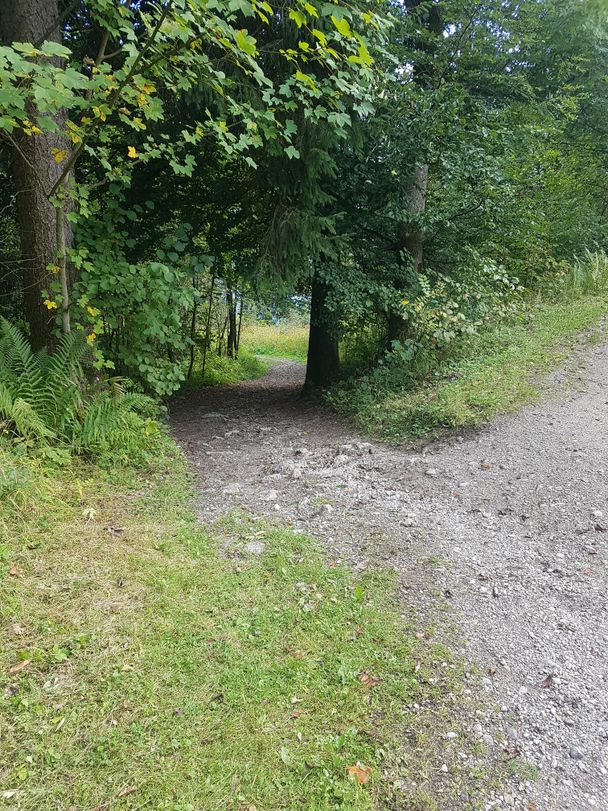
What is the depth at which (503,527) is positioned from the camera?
3.66 metres

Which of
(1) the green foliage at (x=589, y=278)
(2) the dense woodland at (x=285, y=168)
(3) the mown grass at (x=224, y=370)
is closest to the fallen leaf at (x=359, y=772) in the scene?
(2) the dense woodland at (x=285, y=168)

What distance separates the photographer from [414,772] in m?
1.94

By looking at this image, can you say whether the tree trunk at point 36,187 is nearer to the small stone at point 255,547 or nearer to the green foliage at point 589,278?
the small stone at point 255,547

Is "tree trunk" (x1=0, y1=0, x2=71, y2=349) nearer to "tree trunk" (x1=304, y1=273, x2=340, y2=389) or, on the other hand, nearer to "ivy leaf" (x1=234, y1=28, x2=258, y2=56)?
"ivy leaf" (x1=234, y1=28, x2=258, y2=56)

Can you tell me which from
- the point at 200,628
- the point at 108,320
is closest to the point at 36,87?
the point at 108,320

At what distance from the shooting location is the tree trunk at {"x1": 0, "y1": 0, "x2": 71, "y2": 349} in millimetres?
3902

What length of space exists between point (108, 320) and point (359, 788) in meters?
4.23

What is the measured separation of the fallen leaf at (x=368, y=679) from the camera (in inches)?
91.6

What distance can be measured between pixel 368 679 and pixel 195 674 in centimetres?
85

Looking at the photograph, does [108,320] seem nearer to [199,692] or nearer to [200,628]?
[200,628]

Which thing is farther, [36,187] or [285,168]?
[285,168]

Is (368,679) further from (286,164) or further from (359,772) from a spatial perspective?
(286,164)

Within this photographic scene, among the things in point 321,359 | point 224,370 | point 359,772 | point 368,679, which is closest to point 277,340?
point 224,370

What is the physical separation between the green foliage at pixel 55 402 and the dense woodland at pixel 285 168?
4 cm
